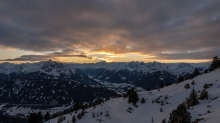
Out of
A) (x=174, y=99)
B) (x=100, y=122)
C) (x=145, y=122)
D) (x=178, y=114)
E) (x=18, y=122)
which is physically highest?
(x=178, y=114)

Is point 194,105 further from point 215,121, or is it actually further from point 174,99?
point 215,121

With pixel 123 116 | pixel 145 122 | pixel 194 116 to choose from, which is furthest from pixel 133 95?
pixel 194 116

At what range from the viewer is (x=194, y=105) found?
22328 mm

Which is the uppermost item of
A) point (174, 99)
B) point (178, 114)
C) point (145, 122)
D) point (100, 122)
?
point (178, 114)

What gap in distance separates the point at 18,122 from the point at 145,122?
234m

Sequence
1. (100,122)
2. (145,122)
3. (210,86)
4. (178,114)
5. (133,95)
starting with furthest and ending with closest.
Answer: (133,95) → (210,86) → (100,122) → (145,122) → (178,114)

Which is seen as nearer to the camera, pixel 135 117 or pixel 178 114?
pixel 178 114

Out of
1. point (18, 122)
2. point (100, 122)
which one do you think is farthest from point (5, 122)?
point (100, 122)

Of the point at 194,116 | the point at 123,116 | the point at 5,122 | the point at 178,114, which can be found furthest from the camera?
the point at 5,122

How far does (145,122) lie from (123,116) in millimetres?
6154

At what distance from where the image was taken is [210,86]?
97.1 ft

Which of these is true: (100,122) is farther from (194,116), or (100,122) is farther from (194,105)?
(194,105)

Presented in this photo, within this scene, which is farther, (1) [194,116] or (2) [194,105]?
(2) [194,105]

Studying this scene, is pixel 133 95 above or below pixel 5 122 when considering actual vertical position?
above
